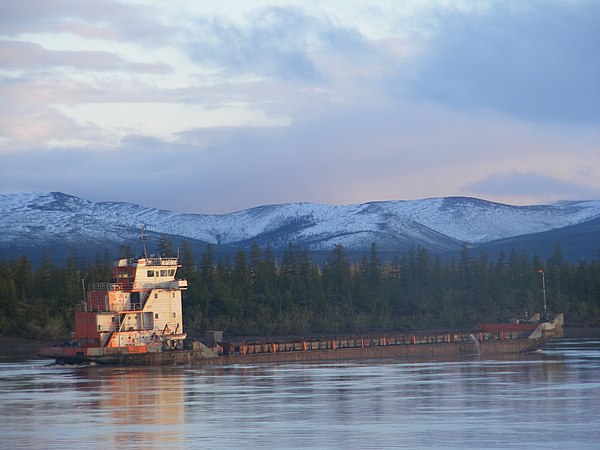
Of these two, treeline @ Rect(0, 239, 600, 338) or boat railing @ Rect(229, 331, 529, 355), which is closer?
boat railing @ Rect(229, 331, 529, 355)

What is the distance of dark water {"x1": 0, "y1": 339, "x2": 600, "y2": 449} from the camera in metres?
37.0

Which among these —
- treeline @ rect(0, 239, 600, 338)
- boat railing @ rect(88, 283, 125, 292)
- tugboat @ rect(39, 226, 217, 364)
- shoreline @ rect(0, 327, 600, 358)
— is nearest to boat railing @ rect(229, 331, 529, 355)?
tugboat @ rect(39, 226, 217, 364)

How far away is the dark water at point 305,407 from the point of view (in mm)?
36969

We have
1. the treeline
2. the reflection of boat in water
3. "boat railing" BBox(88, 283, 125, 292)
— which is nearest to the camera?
the reflection of boat in water

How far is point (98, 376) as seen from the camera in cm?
6512

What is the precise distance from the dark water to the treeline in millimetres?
41521

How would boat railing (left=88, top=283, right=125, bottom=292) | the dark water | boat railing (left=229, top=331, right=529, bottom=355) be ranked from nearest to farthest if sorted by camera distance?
the dark water < boat railing (left=88, top=283, right=125, bottom=292) < boat railing (left=229, top=331, right=529, bottom=355)

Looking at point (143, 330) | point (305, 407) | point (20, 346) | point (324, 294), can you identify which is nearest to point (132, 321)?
point (143, 330)

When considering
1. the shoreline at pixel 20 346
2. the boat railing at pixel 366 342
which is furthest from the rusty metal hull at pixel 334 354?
the shoreline at pixel 20 346

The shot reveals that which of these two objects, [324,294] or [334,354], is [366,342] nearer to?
[334,354]

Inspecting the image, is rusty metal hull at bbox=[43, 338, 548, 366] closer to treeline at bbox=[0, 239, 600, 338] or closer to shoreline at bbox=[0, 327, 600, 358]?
treeline at bbox=[0, 239, 600, 338]

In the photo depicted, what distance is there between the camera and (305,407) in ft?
152

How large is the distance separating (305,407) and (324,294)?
250 feet

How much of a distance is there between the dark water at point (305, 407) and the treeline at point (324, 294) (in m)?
41.5
